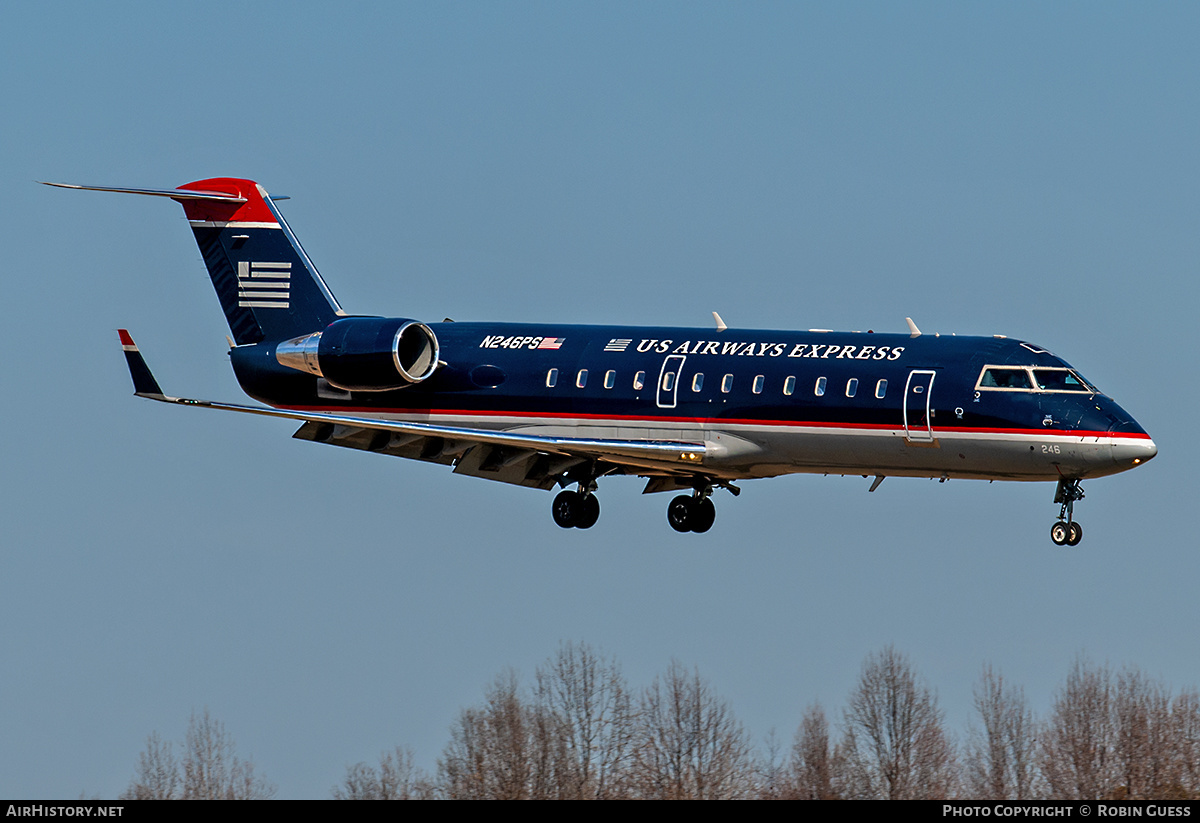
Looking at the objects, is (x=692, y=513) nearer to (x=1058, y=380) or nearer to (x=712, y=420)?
(x=712, y=420)

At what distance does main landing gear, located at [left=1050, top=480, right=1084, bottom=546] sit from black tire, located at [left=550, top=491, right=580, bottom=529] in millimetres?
10245

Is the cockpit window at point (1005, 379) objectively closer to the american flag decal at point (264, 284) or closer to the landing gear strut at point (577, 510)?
the landing gear strut at point (577, 510)

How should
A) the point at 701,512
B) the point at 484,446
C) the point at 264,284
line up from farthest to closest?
1. the point at 264,284
2. the point at 701,512
3. the point at 484,446


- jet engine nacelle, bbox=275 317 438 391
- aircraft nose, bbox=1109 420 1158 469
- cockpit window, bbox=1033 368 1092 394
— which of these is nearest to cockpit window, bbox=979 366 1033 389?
cockpit window, bbox=1033 368 1092 394

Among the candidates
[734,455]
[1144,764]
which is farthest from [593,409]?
[1144,764]

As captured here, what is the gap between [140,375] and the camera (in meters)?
43.2

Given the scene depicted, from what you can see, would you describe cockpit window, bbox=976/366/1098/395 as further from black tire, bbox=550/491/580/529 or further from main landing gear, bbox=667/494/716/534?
black tire, bbox=550/491/580/529

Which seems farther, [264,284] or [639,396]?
[264,284]

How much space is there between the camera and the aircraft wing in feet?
138

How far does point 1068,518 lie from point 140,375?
18664mm

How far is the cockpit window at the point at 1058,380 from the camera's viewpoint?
39312 mm

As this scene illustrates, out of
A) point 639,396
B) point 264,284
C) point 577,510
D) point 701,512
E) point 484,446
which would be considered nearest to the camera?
point 639,396

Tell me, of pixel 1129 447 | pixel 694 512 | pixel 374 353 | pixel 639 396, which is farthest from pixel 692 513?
pixel 1129 447
